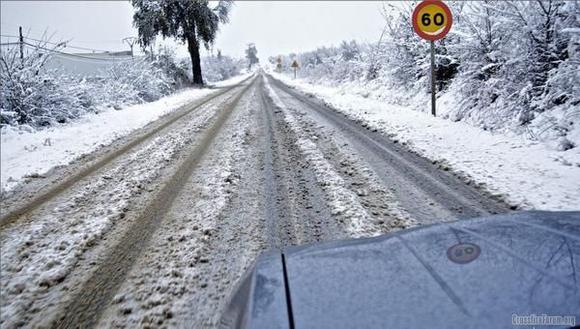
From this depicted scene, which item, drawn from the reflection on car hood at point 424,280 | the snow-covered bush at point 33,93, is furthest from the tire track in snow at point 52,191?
the snow-covered bush at point 33,93

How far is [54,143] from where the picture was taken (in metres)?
8.45

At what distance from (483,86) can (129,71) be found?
1619 centimetres

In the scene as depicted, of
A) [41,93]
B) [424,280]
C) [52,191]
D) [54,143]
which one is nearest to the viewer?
[424,280]

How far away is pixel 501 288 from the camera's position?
1336 millimetres

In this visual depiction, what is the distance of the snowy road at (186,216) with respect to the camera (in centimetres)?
263

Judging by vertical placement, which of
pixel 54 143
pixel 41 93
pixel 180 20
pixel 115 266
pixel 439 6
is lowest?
pixel 115 266

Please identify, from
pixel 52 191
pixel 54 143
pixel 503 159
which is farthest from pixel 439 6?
pixel 54 143

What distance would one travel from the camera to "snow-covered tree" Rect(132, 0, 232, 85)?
25.5 meters

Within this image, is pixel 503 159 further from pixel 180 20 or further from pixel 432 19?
pixel 180 20

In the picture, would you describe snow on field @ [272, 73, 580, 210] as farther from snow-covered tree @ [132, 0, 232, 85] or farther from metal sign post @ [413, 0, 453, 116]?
snow-covered tree @ [132, 0, 232, 85]

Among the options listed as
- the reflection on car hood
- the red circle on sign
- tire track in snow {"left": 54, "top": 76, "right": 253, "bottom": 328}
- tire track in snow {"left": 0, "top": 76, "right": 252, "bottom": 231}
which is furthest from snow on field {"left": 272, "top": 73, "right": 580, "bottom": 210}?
tire track in snow {"left": 0, "top": 76, "right": 252, "bottom": 231}

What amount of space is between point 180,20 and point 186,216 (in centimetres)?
2577

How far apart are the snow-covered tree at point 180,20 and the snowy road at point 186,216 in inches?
841

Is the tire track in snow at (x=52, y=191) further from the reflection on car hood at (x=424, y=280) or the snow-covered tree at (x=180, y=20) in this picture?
the snow-covered tree at (x=180, y=20)
